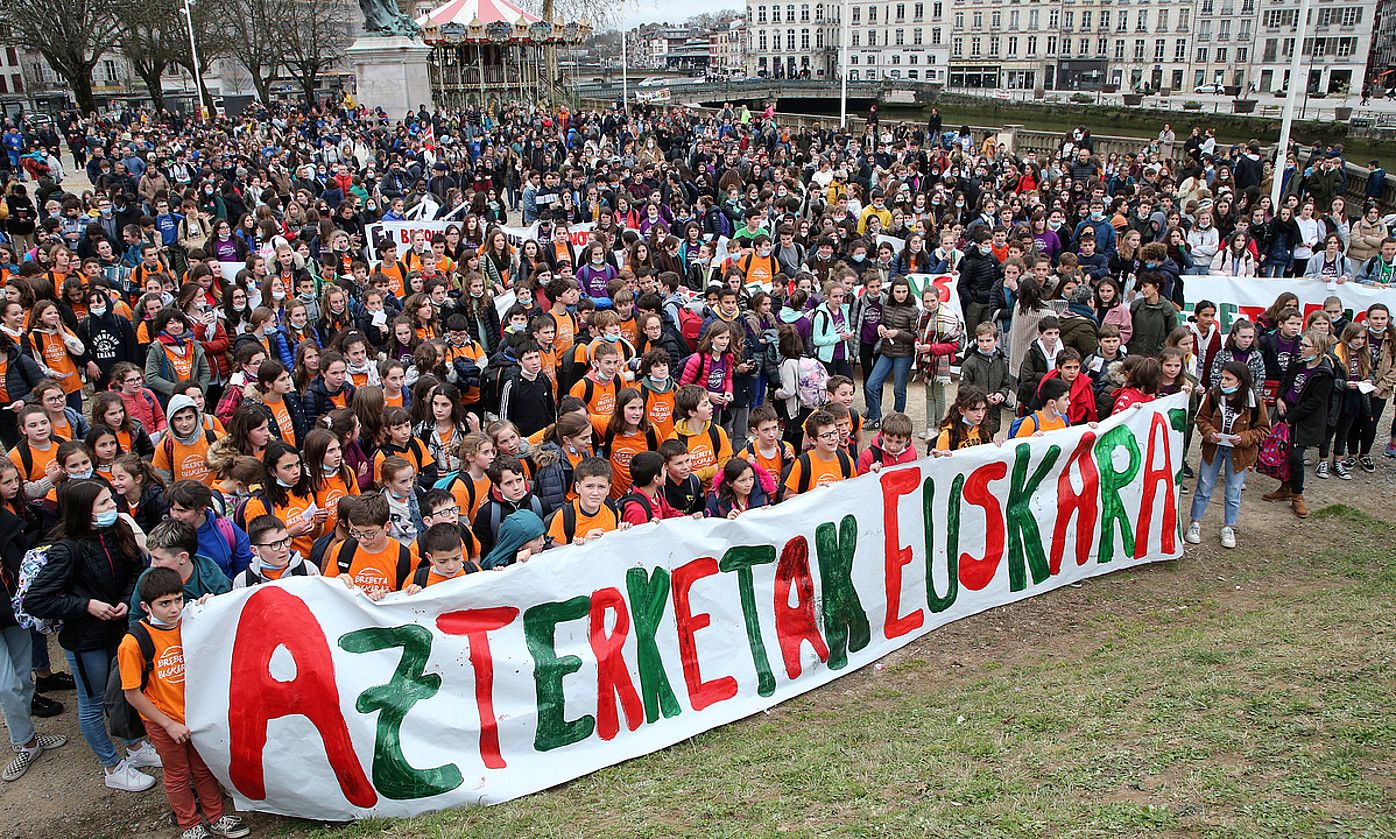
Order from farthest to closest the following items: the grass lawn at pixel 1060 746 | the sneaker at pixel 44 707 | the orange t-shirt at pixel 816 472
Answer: the orange t-shirt at pixel 816 472 < the sneaker at pixel 44 707 < the grass lawn at pixel 1060 746

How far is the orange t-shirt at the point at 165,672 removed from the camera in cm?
482

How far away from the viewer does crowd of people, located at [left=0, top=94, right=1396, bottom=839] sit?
548 cm

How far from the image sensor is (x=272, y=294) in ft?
34.2

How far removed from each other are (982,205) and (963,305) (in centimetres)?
473

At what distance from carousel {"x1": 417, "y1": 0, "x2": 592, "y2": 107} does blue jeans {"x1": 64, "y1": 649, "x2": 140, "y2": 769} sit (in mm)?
45365

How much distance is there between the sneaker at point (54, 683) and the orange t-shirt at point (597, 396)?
373 centimetres

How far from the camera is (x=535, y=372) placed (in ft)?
27.3

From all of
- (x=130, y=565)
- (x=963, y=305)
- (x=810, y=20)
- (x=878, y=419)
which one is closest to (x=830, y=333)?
(x=878, y=419)

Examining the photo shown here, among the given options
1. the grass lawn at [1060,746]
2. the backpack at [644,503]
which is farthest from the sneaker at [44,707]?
the backpack at [644,503]

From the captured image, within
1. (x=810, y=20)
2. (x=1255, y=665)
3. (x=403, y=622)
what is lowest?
(x=1255, y=665)

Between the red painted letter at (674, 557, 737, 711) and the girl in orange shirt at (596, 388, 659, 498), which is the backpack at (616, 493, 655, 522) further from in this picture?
the girl in orange shirt at (596, 388, 659, 498)

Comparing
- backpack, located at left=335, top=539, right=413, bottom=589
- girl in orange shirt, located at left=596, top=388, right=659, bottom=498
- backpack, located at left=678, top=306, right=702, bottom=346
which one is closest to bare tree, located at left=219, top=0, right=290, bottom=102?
backpack, located at left=678, top=306, right=702, bottom=346

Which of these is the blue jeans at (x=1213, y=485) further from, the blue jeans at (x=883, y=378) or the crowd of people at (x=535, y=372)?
the blue jeans at (x=883, y=378)

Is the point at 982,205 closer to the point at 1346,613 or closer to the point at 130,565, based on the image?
the point at 1346,613
